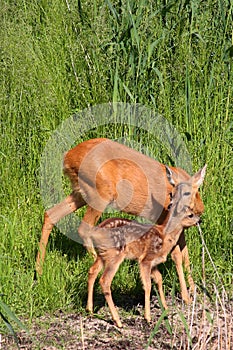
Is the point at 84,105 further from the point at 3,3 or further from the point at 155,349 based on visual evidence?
the point at 155,349

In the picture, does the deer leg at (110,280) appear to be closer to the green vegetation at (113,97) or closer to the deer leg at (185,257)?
the green vegetation at (113,97)

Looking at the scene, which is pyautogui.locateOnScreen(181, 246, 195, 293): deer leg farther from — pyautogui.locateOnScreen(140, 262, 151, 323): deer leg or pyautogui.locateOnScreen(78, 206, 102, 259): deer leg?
pyautogui.locateOnScreen(78, 206, 102, 259): deer leg

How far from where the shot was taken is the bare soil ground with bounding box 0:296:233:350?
4988 mm

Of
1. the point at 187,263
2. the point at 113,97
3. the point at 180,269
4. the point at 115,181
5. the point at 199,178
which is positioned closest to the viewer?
the point at 199,178

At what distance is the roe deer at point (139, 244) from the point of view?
17.7ft

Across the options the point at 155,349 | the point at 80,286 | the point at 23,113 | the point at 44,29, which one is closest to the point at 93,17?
the point at 44,29

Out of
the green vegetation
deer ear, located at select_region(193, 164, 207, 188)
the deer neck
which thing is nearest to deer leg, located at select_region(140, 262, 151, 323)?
the deer neck

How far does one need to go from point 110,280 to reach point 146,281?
0.23 metres

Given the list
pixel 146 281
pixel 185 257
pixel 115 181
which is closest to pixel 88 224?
pixel 115 181

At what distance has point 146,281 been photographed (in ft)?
17.7

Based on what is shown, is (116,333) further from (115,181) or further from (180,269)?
(115,181)

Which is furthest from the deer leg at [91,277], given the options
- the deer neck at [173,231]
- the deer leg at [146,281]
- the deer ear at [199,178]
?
the deer ear at [199,178]

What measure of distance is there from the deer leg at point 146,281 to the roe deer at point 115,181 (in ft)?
2.42

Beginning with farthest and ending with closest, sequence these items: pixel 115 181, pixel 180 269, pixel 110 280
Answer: pixel 115 181 < pixel 180 269 < pixel 110 280
